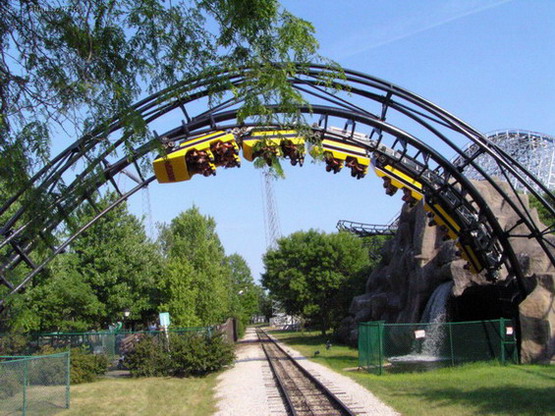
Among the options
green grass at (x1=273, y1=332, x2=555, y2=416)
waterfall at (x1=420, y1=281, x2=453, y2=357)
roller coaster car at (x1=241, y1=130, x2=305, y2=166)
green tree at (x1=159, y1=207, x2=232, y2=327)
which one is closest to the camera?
roller coaster car at (x1=241, y1=130, x2=305, y2=166)

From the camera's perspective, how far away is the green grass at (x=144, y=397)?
1552 cm

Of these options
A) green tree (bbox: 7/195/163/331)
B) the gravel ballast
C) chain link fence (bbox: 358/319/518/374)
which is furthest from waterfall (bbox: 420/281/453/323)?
green tree (bbox: 7/195/163/331)

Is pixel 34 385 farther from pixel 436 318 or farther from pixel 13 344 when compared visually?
pixel 436 318

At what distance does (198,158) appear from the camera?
14828 millimetres

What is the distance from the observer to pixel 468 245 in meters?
20.7

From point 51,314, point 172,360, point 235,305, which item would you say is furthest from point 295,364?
point 235,305

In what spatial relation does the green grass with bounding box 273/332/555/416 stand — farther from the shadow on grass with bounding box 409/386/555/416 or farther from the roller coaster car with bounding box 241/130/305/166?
the roller coaster car with bounding box 241/130/305/166

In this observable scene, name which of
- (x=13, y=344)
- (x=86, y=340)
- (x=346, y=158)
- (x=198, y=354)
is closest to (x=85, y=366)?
(x=198, y=354)

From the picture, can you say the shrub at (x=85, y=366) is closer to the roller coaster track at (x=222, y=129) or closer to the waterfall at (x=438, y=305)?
the roller coaster track at (x=222, y=129)

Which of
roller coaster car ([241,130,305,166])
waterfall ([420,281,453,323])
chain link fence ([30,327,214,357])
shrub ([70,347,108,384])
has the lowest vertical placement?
shrub ([70,347,108,384])

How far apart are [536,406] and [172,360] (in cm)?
1421

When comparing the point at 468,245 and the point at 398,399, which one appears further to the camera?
the point at 468,245

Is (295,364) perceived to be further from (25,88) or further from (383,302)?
(25,88)

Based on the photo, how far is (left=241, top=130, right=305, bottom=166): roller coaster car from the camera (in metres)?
8.38
